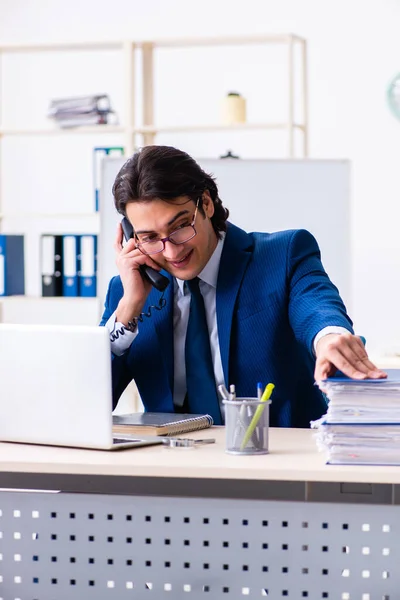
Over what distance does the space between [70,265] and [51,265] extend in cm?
10

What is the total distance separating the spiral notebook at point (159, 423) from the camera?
1759mm

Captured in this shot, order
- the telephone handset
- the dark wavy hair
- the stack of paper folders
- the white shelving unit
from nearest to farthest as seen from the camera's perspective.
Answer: the stack of paper folders → the dark wavy hair → the telephone handset → the white shelving unit

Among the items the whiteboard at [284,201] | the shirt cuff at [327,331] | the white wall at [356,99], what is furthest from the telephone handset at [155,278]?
the white wall at [356,99]

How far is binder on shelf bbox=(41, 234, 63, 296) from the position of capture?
4.55 metres

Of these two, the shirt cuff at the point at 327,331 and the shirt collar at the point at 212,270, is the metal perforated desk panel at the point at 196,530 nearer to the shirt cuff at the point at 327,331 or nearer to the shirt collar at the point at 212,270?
the shirt cuff at the point at 327,331

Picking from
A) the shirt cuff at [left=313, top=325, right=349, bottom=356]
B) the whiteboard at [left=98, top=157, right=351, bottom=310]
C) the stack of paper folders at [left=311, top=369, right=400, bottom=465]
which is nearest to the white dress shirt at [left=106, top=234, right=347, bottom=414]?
the shirt cuff at [left=313, top=325, right=349, bottom=356]

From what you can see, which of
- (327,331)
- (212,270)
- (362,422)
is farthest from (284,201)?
(362,422)

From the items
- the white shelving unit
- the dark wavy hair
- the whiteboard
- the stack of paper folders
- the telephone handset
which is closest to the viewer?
the stack of paper folders

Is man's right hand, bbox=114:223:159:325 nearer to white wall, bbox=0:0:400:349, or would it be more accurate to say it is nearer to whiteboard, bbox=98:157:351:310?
whiteboard, bbox=98:157:351:310

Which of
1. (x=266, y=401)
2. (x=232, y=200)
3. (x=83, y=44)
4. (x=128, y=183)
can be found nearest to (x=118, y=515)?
(x=266, y=401)

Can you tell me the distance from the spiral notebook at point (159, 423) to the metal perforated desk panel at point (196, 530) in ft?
0.35

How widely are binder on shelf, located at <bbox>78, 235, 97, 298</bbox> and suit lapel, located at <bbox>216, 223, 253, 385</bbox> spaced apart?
2.46 m

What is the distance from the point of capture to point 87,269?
4566 millimetres

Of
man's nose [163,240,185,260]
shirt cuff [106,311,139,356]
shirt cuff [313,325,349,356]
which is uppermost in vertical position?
man's nose [163,240,185,260]
